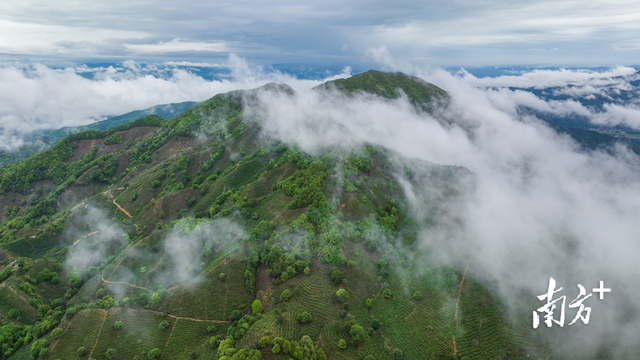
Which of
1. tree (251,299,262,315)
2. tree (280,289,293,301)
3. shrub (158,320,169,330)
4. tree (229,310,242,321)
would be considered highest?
tree (280,289,293,301)

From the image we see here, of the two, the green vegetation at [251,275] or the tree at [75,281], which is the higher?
the green vegetation at [251,275]

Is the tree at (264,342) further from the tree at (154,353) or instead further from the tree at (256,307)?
the tree at (154,353)

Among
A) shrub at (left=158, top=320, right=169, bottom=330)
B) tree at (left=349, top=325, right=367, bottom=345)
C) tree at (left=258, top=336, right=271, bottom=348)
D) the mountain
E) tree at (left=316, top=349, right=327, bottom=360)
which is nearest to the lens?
tree at (left=258, top=336, right=271, bottom=348)

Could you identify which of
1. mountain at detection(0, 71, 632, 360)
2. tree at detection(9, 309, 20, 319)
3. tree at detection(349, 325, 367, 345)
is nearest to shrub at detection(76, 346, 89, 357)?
mountain at detection(0, 71, 632, 360)

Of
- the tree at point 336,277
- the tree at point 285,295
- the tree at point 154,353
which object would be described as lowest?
the tree at point 154,353

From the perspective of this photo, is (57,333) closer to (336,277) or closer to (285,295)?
(285,295)

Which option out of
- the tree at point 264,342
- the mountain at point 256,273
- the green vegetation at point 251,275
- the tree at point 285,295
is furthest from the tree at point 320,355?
the tree at point 285,295

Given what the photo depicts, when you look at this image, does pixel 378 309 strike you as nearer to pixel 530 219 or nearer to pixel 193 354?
pixel 193 354

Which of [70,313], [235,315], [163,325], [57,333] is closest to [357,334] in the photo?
[235,315]

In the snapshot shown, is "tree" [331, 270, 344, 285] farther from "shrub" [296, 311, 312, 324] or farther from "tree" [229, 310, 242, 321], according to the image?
"tree" [229, 310, 242, 321]
